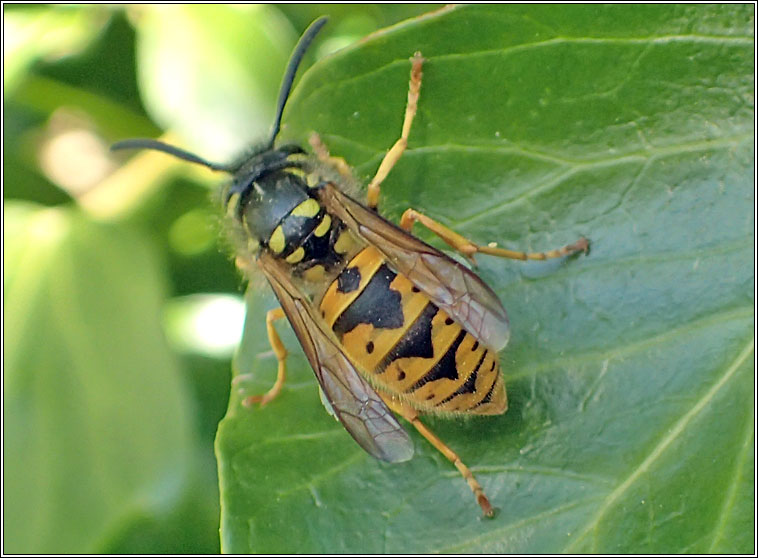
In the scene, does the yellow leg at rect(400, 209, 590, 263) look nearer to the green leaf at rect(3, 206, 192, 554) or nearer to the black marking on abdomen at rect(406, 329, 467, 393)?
the black marking on abdomen at rect(406, 329, 467, 393)

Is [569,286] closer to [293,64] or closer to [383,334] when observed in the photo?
[383,334]

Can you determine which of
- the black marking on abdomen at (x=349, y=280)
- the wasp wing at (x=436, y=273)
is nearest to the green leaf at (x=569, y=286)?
the wasp wing at (x=436, y=273)

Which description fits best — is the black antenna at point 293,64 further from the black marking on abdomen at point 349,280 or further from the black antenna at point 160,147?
the black marking on abdomen at point 349,280

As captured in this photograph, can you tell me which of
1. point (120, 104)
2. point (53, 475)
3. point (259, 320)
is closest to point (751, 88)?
point (259, 320)

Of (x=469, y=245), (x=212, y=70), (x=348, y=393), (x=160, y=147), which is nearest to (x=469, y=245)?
(x=469, y=245)

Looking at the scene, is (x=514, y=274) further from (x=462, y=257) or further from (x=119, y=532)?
(x=119, y=532)
